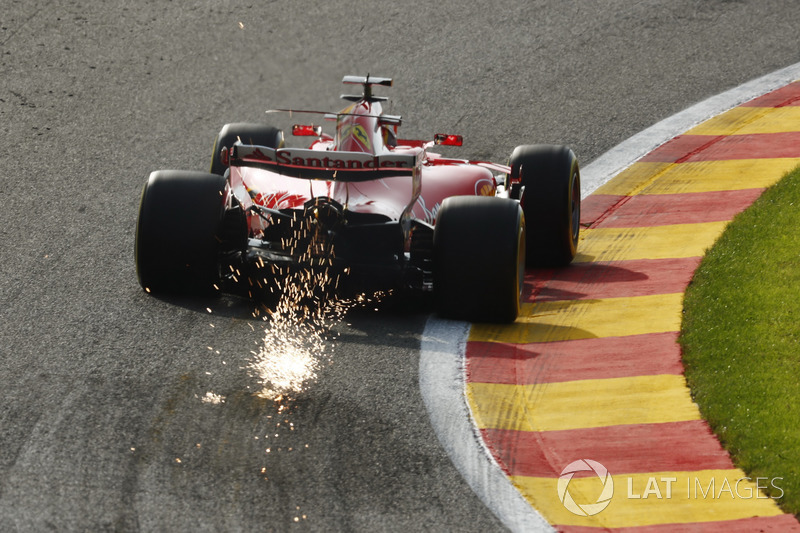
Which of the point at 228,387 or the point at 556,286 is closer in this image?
the point at 228,387

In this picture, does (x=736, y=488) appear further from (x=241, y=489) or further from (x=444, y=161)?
(x=444, y=161)

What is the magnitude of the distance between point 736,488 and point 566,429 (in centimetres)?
105

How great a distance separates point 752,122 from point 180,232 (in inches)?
288

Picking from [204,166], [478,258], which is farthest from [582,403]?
[204,166]

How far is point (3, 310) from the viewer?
25.8ft

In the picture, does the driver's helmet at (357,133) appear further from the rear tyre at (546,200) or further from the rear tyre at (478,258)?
the rear tyre at (478,258)

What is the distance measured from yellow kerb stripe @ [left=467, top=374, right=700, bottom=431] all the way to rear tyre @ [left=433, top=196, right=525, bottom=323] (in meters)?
0.85

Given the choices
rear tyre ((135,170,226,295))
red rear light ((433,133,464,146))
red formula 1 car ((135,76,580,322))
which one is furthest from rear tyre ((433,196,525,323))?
red rear light ((433,133,464,146))

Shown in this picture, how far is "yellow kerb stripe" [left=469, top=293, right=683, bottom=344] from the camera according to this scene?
7.91 meters

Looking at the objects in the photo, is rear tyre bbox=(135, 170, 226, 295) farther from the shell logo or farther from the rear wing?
the shell logo

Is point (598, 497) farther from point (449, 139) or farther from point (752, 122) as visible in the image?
point (752, 122)

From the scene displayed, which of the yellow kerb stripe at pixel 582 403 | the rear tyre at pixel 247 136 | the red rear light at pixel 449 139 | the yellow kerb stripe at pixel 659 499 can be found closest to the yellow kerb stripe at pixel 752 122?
the red rear light at pixel 449 139

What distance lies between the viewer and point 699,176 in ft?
37.1

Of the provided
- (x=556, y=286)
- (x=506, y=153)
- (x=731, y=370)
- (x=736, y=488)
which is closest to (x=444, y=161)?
(x=556, y=286)
